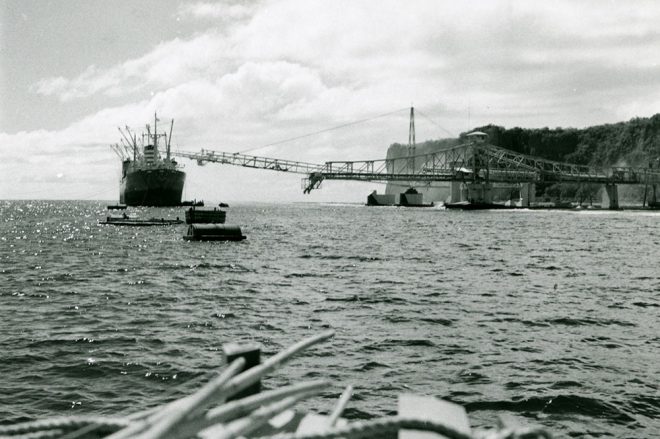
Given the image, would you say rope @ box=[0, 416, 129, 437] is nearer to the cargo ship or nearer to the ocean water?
the ocean water

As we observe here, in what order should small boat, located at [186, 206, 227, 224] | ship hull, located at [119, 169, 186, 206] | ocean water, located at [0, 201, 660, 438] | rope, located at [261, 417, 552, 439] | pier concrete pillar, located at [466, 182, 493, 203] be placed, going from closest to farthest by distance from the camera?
rope, located at [261, 417, 552, 439], ocean water, located at [0, 201, 660, 438], small boat, located at [186, 206, 227, 224], ship hull, located at [119, 169, 186, 206], pier concrete pillar, located at [466, 182, 493, 203]

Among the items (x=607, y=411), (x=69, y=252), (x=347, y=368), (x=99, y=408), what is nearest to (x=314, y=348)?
(x=347, y=368)

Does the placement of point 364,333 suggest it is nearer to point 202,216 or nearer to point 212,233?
point 212,233

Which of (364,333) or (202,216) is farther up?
(202,216)

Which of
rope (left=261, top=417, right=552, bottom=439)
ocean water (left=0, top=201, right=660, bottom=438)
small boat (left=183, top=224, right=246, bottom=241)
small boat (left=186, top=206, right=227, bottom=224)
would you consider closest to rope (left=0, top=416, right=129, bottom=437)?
rope (left=261, top=417, right=552, bottom=439)

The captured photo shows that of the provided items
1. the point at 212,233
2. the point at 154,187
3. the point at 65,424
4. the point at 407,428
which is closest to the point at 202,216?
the point at 212,233

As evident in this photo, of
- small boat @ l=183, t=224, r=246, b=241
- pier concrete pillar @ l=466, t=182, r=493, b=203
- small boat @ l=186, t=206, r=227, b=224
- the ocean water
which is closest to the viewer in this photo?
the ocean water

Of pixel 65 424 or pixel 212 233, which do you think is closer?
pixel 65 424
